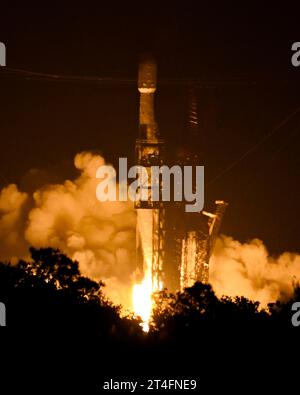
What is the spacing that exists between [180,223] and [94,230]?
5.60m

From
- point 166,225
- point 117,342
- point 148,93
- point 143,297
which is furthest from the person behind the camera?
point 166,225

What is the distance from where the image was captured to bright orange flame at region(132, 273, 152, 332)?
3478 centimetres

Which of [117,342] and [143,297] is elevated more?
[143,297]

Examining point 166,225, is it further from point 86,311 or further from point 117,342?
point 117,342

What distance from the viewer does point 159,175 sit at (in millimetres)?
Result: 33750

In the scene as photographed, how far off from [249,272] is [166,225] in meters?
6.58

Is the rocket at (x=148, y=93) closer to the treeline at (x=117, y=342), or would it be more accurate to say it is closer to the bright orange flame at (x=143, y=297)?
the bright orange flame at (x=143, y=297)

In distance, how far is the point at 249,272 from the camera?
132 ft

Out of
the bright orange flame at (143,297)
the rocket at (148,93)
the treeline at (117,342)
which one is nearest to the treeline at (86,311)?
the treeline at (117,342)

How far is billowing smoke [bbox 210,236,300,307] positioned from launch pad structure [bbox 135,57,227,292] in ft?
12.9

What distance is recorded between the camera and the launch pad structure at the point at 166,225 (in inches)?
1336

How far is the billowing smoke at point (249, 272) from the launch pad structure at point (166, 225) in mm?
3933

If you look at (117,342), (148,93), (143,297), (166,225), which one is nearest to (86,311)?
(117,342)
